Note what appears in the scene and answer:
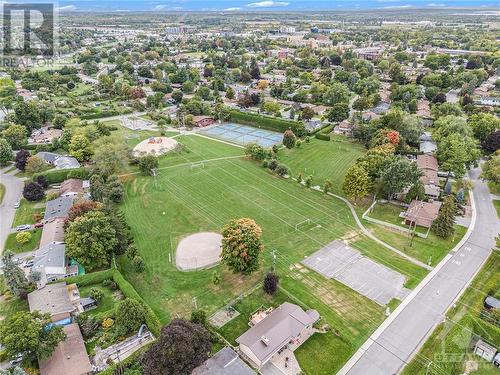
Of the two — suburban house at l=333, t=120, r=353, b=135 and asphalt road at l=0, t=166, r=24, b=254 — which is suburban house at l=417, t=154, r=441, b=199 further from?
asphalt road at l=0, t=166, r=24, b=254

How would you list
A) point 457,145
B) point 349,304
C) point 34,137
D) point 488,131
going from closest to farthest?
point 349,304 → point 457,145 → point 488,131 → point 34,137

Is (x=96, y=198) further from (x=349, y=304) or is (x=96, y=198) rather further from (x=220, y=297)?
(x=349, y=304)

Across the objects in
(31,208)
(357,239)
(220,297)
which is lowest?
(31,208)

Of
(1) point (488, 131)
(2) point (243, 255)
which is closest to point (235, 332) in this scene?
(2) point (243, 255)

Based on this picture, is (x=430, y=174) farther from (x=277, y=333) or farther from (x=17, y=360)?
(x=17, y=360)

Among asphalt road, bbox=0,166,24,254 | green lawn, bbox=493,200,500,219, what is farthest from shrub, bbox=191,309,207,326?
green lawn, bbox=493,200,500,219

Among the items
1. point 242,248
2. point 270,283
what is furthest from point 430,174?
point 242,248

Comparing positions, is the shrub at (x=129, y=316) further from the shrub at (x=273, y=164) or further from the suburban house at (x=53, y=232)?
the shrub at (x=273, y=164)
